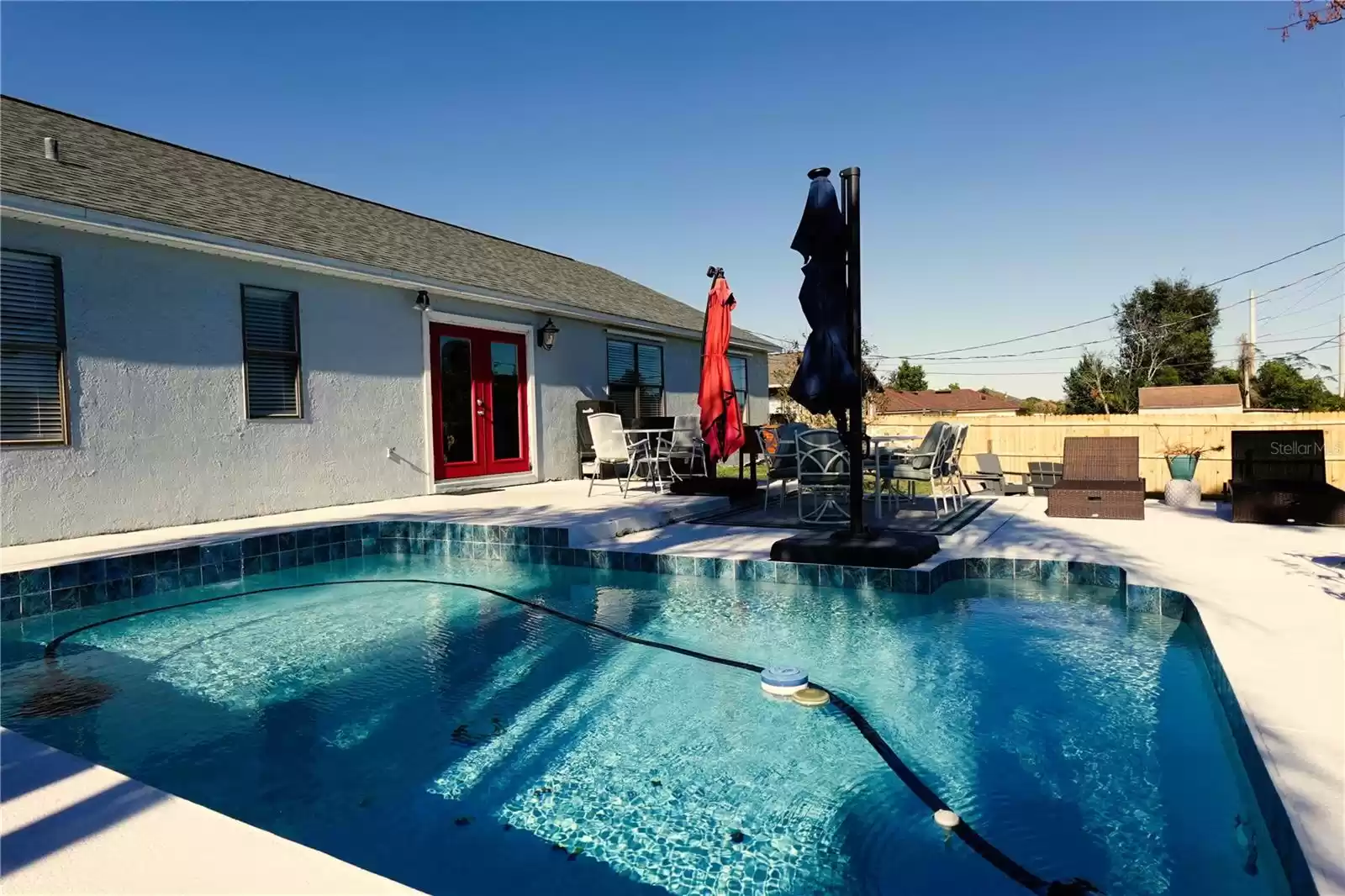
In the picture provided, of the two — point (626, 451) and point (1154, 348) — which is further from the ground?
point (1154, 348)

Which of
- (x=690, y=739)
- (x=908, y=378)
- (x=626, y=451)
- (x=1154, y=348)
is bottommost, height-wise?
(x=690, y=739)

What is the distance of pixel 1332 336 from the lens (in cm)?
4100

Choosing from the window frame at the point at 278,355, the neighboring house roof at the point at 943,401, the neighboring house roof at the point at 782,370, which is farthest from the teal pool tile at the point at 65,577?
the neighboring house roof at the point at 943,401

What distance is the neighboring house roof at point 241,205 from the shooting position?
6898mm

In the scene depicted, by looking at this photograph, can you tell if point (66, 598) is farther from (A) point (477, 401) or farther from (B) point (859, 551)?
(A) point (477, 401)

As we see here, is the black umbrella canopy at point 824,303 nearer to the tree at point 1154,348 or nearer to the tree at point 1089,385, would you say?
the tree at point 1154,348

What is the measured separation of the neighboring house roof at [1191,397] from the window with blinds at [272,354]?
4001 centimetres

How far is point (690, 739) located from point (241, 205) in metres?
8.69

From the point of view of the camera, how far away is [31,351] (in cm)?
628

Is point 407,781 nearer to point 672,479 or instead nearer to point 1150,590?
point 1150,590

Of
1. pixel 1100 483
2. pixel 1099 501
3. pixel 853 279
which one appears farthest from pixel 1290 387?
pixel 853 279

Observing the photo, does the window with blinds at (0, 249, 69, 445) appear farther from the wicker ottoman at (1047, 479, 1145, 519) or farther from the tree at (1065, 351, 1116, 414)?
the tree at (1065, 351, 1116, 414)

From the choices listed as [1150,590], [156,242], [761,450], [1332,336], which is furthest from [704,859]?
[1332,336]

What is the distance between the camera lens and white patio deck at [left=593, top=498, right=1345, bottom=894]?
6.80 ft
